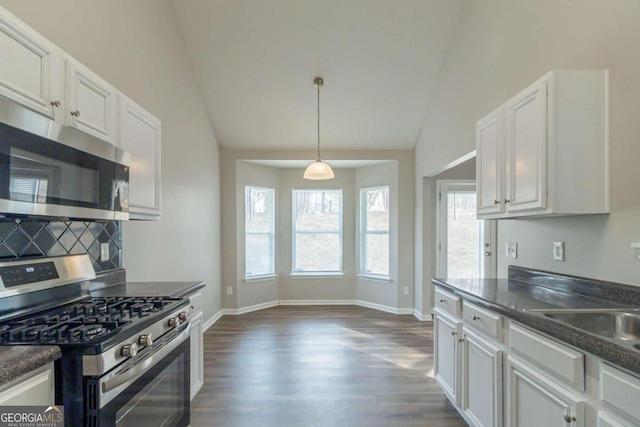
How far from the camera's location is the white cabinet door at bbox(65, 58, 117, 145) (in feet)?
5.04

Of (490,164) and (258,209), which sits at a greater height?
(490,164)

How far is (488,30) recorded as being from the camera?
2824 millimetres

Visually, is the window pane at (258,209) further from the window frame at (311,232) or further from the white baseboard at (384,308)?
the white baseboard at (384,308)

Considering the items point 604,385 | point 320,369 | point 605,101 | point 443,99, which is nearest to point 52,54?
point 604,385

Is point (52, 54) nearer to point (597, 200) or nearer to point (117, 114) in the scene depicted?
point (117, 114)

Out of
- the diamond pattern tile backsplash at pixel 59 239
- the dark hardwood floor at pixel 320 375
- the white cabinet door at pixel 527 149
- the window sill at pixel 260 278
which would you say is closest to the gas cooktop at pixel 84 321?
the diamond pattern tile backsplash at pixel 59 239

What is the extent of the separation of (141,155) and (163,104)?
1.21 meters

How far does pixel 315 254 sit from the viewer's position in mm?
5613

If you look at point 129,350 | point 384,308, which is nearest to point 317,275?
point 384,308

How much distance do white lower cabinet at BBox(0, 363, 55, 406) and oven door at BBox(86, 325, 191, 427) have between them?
→ 0.12m

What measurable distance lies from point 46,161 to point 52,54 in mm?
490

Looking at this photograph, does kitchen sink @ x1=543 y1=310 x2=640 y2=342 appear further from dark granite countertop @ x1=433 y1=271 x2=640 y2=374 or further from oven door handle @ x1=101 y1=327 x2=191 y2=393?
oven door handle @ x1=101 y1=327 x2=191 y2=393

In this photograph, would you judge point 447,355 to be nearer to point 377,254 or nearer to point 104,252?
point 104,252

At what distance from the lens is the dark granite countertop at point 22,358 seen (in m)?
0.94
